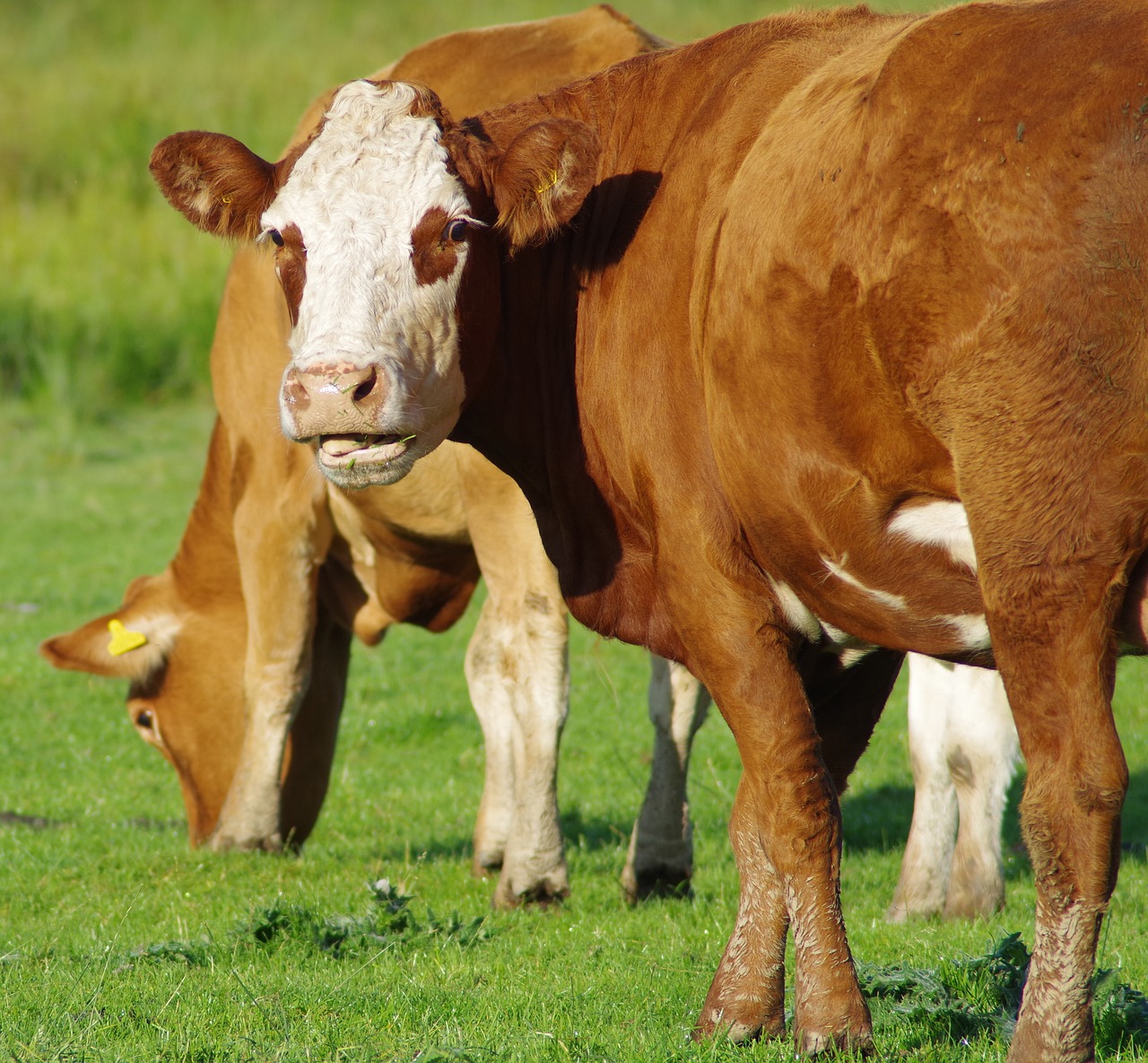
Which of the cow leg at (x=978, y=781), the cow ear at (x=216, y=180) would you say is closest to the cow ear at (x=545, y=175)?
the cow ear at (x=216, y=180)

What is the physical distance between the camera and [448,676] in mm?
10406

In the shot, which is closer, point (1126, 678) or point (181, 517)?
point (1126, 678)

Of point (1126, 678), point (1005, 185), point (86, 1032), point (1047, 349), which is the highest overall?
point (1005, 185)

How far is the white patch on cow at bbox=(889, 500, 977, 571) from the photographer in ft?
11.5

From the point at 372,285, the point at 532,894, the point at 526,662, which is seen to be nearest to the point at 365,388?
the point at 372,285

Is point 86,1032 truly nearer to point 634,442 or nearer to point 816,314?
point 634,442

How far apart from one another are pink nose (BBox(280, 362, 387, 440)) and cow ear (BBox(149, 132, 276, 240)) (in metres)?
0.96

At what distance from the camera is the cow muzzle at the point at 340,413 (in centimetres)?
383

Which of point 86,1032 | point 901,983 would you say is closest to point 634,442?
point 901,983

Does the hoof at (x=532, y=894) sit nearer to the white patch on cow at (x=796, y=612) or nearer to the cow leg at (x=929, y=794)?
the cow leg at (x=929, y=794)

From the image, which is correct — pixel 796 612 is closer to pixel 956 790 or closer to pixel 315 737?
pixel 956 790

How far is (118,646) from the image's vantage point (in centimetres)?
733

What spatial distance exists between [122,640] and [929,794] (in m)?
3.72

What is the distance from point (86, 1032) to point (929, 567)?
2.42m
